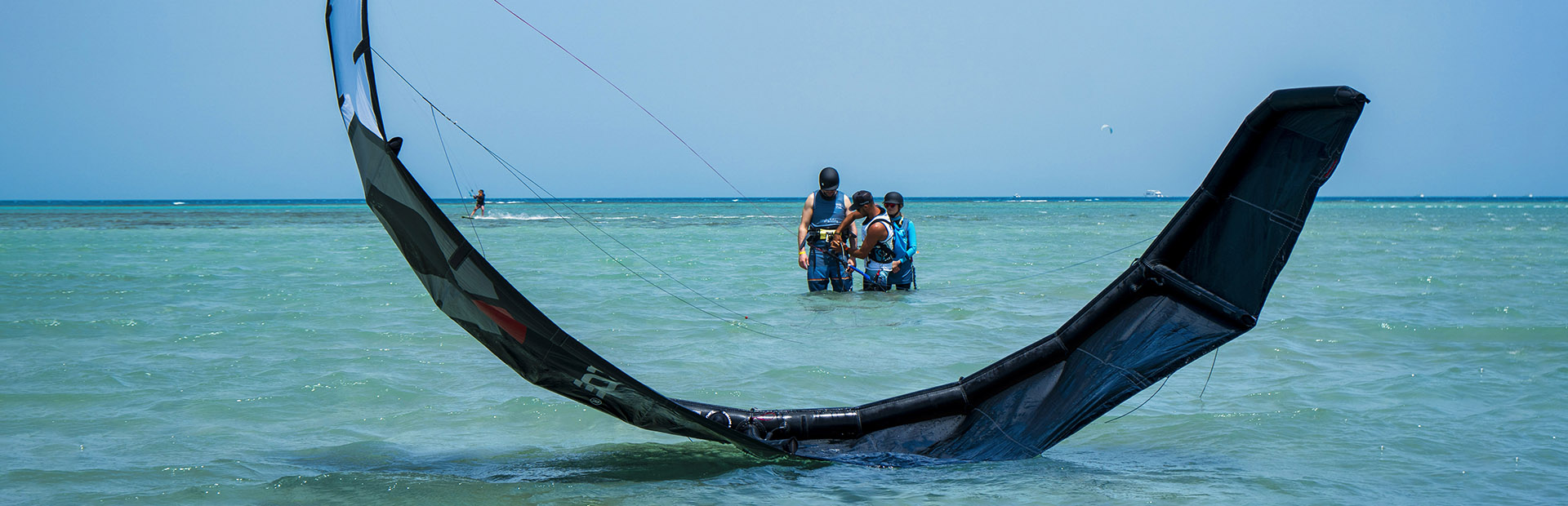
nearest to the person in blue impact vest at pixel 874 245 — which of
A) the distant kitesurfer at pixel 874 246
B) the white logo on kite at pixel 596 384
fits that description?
the distant kitesurfer at pixel 874 246

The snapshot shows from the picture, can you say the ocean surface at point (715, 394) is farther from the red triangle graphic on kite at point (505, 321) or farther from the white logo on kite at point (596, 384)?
the red triangle graphic on kite at point (505, 321)

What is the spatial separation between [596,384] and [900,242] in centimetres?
754

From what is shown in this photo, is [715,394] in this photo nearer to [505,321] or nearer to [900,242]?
[505,321]

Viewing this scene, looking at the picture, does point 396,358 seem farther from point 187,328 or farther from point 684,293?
point 684,293

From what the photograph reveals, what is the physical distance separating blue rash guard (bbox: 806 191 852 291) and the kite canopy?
546 centimetres

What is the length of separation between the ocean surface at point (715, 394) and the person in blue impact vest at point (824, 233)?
11.4 inches

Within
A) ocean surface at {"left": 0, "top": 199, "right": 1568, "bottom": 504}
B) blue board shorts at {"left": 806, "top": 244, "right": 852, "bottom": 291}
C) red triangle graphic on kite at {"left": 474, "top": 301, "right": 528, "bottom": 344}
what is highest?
red triangle graphic on kite at {"left": 474, "top": 301, "right": 528, "bottom": 344}

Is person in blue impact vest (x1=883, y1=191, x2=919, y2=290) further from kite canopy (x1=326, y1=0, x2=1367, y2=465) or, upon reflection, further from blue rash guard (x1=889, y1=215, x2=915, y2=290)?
kite canopy (x1=326, y1=0, x2=1367, y2=465)

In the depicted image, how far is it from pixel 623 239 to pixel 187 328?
21.9 metres

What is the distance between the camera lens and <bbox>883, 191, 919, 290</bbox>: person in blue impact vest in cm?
1070

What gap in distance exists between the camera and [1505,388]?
6.20m

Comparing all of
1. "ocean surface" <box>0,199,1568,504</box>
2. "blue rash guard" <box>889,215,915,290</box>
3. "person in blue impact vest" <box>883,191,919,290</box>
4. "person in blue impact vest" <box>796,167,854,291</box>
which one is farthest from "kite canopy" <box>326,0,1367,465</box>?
"blue rash guard" <box>889,215,915,290</box>

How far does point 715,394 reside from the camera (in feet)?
21.0

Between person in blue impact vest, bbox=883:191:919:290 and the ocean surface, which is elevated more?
person in blue impact vest, bbox=883:191:919:290
